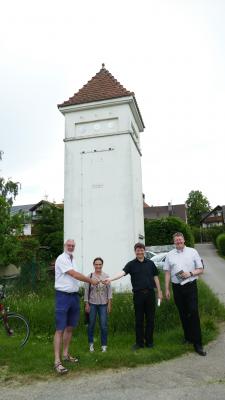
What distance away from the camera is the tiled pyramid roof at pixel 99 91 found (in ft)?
37.9

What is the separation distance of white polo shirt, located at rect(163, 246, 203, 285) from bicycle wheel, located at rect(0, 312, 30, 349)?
9.21 feet

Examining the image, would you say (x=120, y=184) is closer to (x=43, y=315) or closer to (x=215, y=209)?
(x=43, y=315)

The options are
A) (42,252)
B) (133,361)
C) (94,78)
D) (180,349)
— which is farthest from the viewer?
(42,252)

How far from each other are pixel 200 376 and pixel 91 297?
213 cm

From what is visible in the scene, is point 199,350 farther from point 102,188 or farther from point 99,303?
point 102,188

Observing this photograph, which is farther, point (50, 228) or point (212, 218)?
point (212, 218)

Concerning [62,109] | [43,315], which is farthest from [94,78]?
[43,315]

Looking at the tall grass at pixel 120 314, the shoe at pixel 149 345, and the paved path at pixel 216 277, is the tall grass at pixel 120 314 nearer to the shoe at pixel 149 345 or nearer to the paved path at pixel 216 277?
the shoe at pixel 149 345

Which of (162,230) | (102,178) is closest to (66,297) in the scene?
(102,178)

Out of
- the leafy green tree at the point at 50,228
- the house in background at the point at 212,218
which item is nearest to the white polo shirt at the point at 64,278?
the leafy green tree at the point at 50,228

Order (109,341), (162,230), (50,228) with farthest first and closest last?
(162,230) → (50,228) → (109,341)

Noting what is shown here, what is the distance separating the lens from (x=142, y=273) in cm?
613

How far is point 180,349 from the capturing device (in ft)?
19.3

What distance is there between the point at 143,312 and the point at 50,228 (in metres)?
25.8
